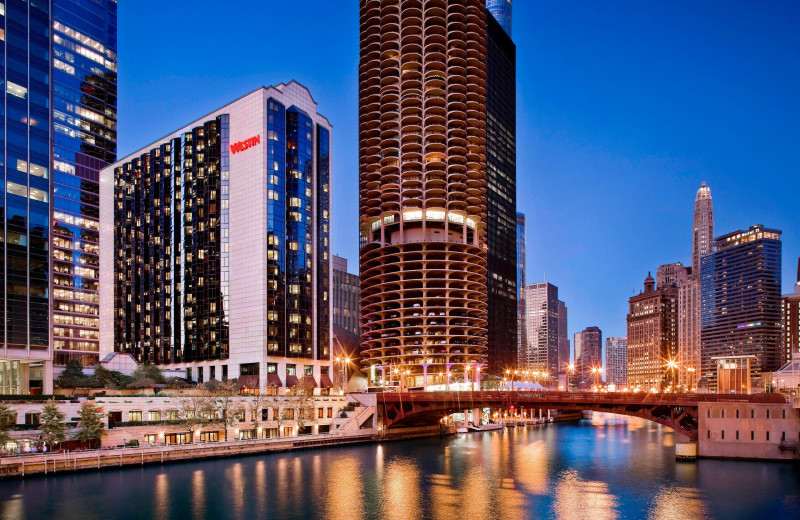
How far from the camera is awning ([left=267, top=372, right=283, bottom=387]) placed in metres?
177

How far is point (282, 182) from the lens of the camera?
7328 inches

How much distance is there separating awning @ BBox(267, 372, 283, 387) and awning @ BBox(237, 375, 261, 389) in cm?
285

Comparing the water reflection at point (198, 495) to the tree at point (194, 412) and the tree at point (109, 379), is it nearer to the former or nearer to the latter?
the tree at point (194, 412)

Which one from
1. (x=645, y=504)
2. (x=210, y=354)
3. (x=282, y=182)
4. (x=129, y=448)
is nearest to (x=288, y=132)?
(x=282, y=182)

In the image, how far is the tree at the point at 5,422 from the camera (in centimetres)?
9338

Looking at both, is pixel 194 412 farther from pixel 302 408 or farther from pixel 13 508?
pixel 13 508

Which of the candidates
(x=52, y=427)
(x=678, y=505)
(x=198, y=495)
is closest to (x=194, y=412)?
(x=52, y=427)

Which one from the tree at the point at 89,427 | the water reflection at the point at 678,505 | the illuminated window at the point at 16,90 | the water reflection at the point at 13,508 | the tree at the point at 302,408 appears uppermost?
the illuminated window at the point at 16,90

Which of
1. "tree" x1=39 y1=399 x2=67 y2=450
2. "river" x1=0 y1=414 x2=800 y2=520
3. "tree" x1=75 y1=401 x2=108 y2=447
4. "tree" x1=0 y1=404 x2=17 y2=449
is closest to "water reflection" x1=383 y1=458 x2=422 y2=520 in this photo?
"river" x1=0 y1=414 x2=800 y2=520

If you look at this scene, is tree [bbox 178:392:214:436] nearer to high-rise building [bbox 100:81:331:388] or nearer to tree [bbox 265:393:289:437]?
tree [bbox 265:393:289:437]

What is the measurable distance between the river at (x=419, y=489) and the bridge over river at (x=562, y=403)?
26.5 feet

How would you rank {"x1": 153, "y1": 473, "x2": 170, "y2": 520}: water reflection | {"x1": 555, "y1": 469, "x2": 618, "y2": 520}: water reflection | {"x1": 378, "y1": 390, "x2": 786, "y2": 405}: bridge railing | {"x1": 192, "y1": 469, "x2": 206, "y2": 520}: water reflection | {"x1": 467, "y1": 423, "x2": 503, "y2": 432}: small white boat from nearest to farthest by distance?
{"x1": 153, "y1": 473, "x2": 170, "y2": 520}: water reflection → {"x1": 555, "y1": 469, "x2": 618, "y2": 520}: water reflection → {"x1": 192, "y1": 469, "x2": 206, "y2": 520}: water reflection → {"x1": 378, "y1": 390, "x2": 786, "y2": 405}: bridge railing → {"x1": 467, "y1": 423, "x2": 503, "y2": 432}: small white boat

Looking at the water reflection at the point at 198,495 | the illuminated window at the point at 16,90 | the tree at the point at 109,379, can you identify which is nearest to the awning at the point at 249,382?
the tree at the point at 109,379

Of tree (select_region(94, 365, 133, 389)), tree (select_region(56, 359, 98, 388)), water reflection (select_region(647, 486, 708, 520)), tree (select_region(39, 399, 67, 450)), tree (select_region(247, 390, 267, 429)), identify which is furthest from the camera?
tree (select_region(94, 365, 133, 389))
